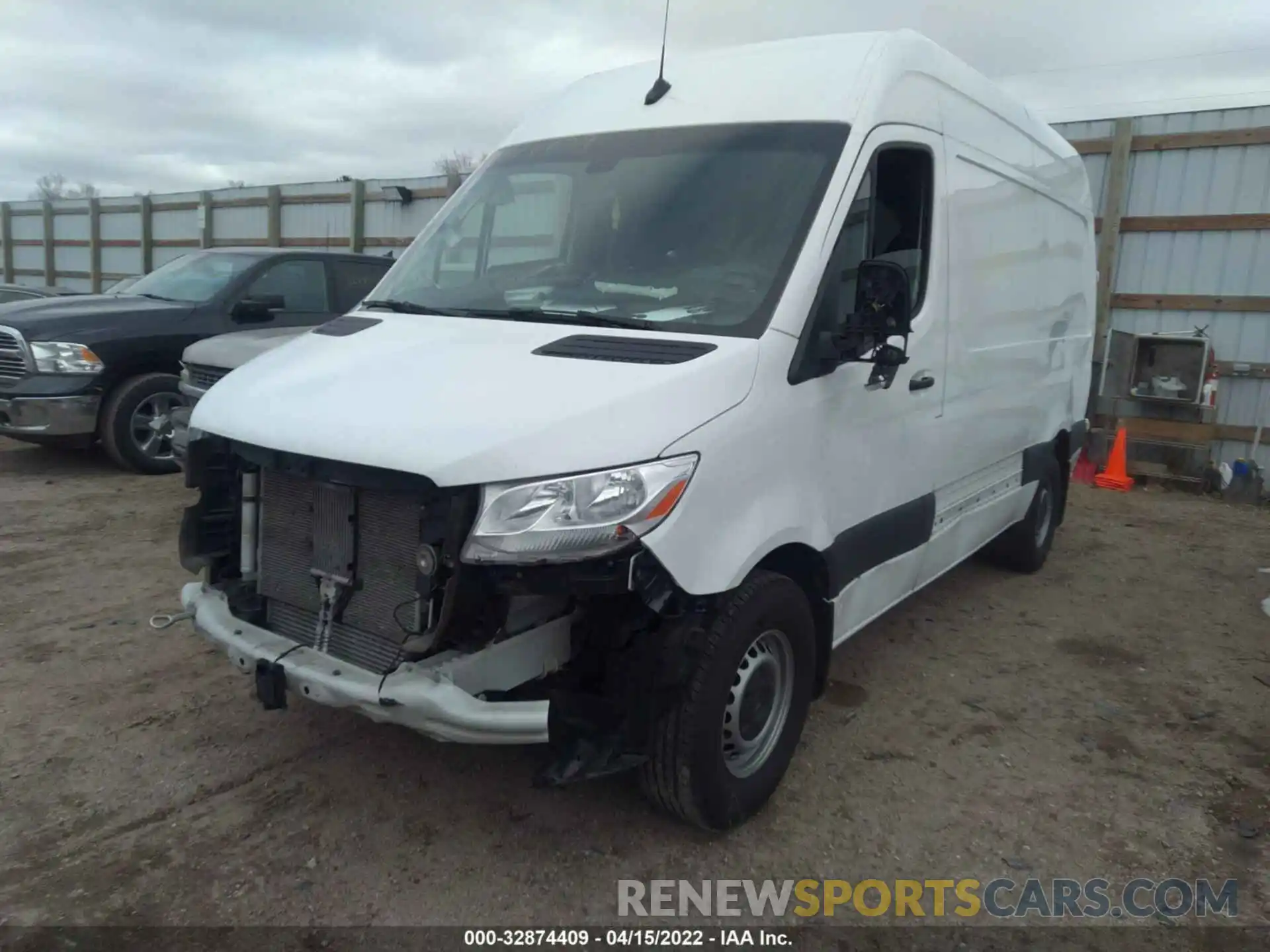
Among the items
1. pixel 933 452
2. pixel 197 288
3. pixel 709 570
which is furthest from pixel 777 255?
pixel 197 288

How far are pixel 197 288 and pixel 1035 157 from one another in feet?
22.5

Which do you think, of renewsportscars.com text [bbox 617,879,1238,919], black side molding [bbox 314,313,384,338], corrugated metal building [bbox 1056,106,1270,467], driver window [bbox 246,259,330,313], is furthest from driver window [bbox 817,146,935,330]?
corrugated metal building [bbox 1056,106,1270,467]

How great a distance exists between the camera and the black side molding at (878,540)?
3.53 m

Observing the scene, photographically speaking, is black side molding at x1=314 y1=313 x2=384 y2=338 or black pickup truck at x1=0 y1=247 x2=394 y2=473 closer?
black side molding at x1=314 y1=313 x2=384 y2=338

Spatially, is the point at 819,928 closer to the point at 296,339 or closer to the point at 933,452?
the point at 933,452

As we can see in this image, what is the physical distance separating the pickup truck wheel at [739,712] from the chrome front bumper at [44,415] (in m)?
6.59

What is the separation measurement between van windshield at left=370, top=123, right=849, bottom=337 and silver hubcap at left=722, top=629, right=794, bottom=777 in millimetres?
1069

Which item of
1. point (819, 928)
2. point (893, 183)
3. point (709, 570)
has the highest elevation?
point (893, 183)

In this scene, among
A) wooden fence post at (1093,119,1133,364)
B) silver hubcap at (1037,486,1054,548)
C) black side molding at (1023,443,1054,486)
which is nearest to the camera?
black side molding at (1023,443,1054,486)

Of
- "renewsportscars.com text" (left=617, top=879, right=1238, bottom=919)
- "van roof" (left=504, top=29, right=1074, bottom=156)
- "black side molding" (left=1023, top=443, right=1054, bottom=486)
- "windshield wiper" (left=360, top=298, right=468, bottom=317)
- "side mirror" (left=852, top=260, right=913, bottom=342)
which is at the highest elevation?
"van roof" (left=504, top=29, right=1074, bottom=156)

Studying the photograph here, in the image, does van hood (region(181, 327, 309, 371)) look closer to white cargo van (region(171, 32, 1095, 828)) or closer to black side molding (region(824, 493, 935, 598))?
white cargo van (region(171, 32, 1095, 828))

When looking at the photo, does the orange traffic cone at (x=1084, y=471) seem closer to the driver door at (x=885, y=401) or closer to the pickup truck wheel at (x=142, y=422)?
the driver door at (x=885, y=401)

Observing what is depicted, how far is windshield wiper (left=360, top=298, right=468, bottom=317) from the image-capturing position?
362 centimetres

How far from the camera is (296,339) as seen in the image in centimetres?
379
